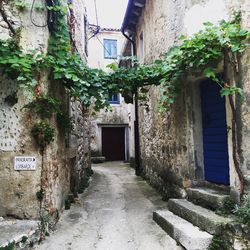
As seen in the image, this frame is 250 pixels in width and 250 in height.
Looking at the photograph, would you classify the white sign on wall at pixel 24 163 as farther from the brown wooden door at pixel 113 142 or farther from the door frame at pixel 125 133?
the brown wooden door at pixel 113 142

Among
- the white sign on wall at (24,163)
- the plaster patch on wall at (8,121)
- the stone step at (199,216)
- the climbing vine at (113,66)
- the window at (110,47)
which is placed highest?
the window at (110,47)

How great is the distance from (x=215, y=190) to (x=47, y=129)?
315 centimetres

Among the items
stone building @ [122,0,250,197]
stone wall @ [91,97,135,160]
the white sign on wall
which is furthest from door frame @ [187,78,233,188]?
stone wall @ [91,97,135,160]

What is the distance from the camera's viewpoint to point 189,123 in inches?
223

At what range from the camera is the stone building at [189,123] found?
4.32 metres

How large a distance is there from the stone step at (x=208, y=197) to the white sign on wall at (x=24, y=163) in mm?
2892

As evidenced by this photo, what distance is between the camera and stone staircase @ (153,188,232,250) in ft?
12.5

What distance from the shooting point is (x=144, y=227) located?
4.92m

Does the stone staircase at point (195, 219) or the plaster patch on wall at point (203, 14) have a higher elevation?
the plaster patch on wall at point (203, 14)

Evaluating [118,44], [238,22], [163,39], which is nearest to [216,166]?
[238,22]

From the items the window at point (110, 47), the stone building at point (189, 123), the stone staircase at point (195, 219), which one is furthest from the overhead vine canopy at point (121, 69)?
the window at point (110, 47)

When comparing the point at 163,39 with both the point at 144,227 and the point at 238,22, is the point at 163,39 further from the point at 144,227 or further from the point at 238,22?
the point at 144,227

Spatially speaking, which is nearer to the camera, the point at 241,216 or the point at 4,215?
the point at 241,216

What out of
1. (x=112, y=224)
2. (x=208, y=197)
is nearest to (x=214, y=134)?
(x=208, y=197)
